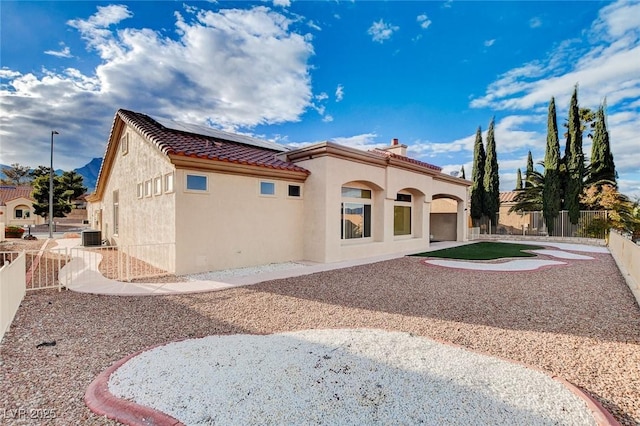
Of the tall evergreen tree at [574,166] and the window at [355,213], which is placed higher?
the tall evergreen tree at [574,166]

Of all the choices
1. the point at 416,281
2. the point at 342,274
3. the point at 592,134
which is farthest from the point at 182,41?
the point at 592,134

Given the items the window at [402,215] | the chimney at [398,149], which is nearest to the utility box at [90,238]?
the window at [402,215]

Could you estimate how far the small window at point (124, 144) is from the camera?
15.6 metres

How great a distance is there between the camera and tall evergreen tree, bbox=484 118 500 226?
28672 mm

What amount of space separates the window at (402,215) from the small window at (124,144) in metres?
14.4

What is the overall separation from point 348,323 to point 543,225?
1120 inches

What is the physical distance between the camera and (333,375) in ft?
12.1

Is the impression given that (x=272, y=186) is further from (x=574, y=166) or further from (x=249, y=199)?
(x=574, y=166)

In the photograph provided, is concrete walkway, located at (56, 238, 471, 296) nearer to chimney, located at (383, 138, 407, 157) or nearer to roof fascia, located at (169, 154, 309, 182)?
roof fascia, located at (169, 154, 309, 182)

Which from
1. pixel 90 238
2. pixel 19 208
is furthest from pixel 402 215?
pixel 19 208

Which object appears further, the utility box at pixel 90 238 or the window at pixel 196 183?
the utility box at pixel 90 238

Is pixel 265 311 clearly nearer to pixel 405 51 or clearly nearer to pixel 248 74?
pixel 248 74

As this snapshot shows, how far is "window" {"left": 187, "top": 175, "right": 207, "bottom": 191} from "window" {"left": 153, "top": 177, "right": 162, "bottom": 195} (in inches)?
78.7

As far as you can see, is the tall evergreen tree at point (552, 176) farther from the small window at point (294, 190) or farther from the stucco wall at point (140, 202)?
the stucco wall at point (140, 202)
